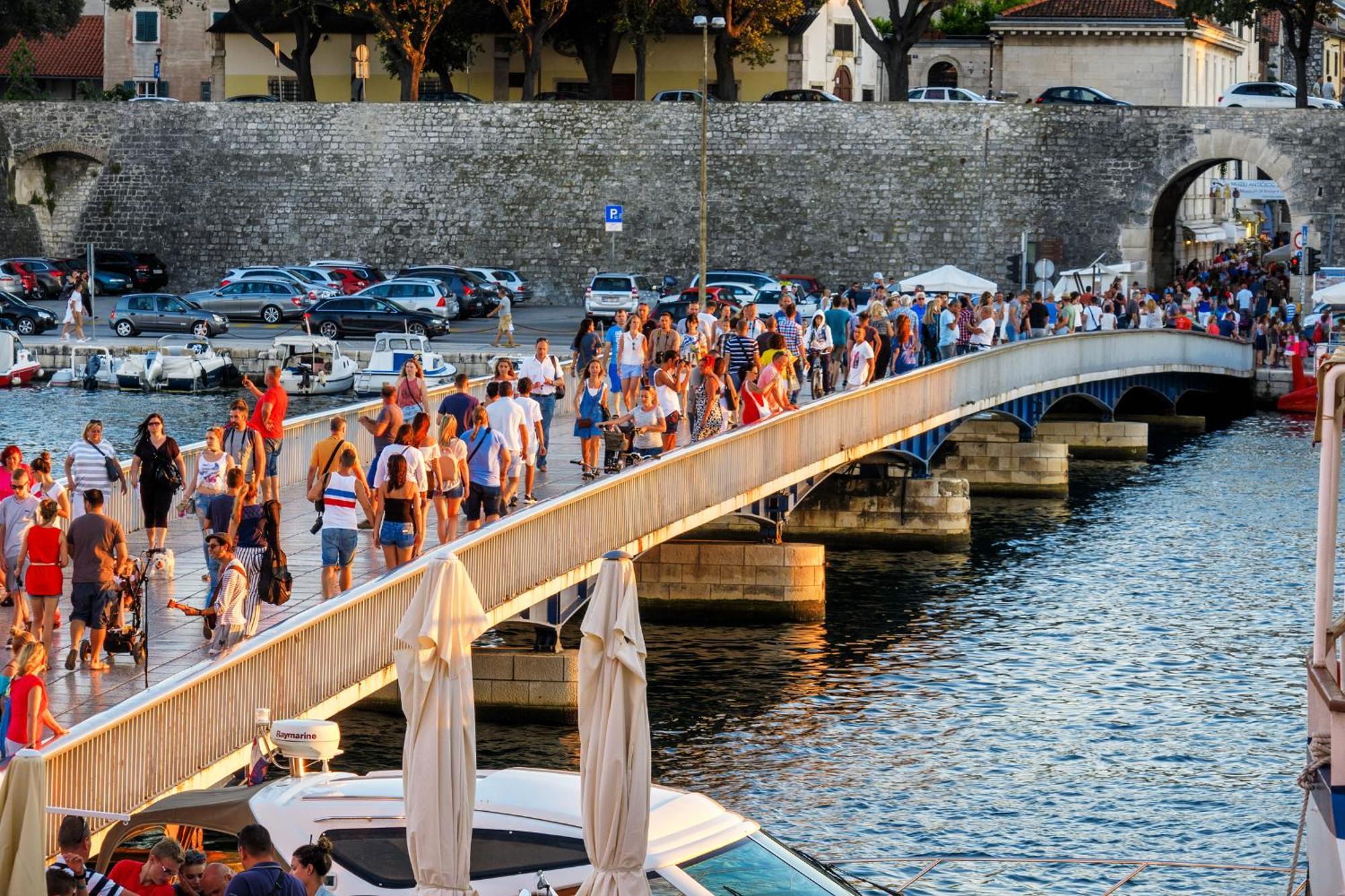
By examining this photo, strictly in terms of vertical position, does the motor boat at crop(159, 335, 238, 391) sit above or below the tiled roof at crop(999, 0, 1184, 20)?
below

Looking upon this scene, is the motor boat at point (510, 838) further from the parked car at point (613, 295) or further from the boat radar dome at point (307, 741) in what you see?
the parked car at point (613, 295)

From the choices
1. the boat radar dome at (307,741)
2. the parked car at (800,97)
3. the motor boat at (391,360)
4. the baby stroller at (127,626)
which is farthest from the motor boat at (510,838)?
the parked car at (800,97)

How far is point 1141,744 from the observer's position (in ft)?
71.6

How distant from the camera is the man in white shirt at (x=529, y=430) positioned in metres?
19.4

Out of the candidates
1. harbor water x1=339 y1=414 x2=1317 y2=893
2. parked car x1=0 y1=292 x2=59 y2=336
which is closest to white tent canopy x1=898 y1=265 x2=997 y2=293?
harbor water x1=339 y1=414 x2=1317 y2=893

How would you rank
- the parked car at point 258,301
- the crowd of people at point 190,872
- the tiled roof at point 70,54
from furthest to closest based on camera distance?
1. the tiled roof at point 70,54
2. the parked car at point 258,301
3. the crowd of people at point 190,872

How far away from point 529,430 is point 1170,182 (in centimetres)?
4416

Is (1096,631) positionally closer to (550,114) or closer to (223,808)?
(223,808)

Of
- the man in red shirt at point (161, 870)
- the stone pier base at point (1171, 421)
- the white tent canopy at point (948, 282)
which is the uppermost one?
the white tent canopy at point (948, 282)

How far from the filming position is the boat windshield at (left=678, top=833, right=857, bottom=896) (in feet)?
33.4

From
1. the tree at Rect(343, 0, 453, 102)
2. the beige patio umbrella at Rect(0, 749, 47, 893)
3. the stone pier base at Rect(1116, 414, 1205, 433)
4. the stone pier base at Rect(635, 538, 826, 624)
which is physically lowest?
the stone pier base at Rect(635, 538, 826, 624)

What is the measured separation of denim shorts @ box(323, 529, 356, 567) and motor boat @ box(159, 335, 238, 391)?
3563 cm

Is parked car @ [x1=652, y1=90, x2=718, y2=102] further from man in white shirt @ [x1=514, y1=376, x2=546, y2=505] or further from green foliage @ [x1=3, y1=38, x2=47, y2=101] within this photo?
man in white shirt @ [x1=514, y1=376, x2=546, y2=505]

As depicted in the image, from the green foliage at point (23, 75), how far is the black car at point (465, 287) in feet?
101
